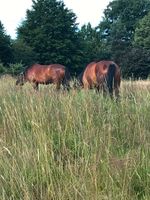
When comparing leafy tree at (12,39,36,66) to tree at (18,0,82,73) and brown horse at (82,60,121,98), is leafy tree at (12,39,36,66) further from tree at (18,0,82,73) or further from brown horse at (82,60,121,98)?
brown horse at (82,60,121,98)

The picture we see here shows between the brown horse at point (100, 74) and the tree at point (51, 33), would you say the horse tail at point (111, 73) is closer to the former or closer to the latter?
the brown horse at point (100, 74)

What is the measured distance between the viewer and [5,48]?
1487 inches

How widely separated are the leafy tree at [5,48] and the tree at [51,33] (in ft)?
21.1

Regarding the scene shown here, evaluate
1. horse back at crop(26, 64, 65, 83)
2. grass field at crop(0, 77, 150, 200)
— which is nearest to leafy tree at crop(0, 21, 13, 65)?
horse back at crop(26, 64, 65, 83)

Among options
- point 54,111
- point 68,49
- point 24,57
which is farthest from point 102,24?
point 54,111

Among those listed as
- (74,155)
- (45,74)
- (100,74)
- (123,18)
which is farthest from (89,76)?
(123,18)

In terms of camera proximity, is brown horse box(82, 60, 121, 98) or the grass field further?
brown horse box(82, 60, 121, 98)

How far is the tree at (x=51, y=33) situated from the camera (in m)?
47.0

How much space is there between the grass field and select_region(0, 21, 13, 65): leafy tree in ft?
110

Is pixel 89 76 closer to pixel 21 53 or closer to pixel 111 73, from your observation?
pixel 111 73

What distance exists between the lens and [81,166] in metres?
3.18

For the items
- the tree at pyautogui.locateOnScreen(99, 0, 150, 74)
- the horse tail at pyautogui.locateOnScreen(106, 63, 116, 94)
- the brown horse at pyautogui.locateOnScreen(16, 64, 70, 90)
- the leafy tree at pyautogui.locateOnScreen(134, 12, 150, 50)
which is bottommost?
the brown horse at pyautogui.locateOnScreen(16, 64, 70, 90)

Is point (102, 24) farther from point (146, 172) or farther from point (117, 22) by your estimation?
point (146, 172)

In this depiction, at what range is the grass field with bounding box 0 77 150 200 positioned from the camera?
3008 mm
